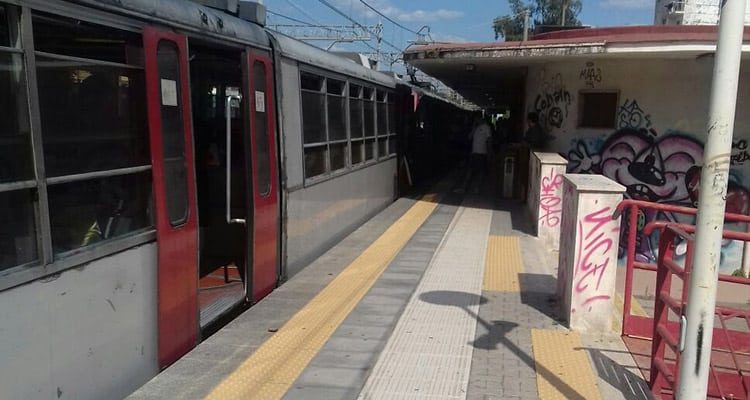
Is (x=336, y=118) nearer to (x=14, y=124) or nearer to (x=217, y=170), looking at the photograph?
(x=217, y=170)

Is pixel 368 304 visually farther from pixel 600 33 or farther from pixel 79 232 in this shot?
pixel 600 33

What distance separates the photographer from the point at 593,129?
11.4m

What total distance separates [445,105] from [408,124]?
27.9ft

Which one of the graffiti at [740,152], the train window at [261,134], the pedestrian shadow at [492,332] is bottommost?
the pedestrian shadow at [492,332]

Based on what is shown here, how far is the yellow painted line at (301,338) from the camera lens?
4.04m

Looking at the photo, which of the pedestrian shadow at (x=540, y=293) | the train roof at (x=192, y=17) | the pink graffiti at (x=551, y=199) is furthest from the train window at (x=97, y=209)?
the pink graffiti at (x=551, y=199)

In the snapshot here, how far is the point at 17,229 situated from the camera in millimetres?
2955

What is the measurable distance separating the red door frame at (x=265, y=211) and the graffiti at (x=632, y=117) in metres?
7.25

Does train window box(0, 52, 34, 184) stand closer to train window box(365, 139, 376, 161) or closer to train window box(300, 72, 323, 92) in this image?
train window box(300, 72, 323, 92)

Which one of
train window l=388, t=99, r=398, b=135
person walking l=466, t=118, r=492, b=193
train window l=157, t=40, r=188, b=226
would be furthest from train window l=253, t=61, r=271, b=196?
person walking l=466, t=118, r=492, b=193

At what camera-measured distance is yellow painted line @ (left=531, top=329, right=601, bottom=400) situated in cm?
408

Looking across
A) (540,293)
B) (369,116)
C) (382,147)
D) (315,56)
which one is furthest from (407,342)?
(382,147)

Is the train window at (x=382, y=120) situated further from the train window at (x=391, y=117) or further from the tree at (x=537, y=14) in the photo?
the tree at (x=537, y=14)

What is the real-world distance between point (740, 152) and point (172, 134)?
9874 millimetres
